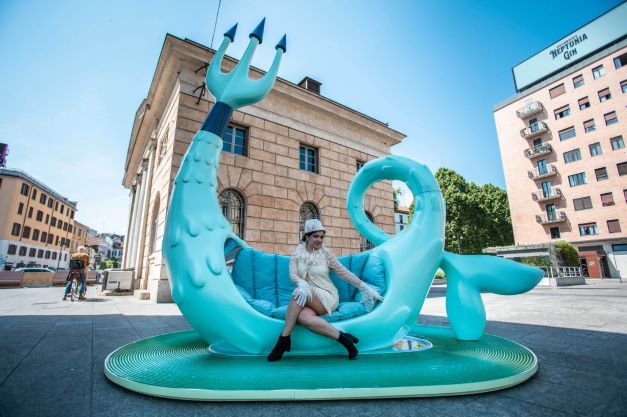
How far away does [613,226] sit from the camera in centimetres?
2556

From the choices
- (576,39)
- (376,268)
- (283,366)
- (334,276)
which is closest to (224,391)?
(283,366)

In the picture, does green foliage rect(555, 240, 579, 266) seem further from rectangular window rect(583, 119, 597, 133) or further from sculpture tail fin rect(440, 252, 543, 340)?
sculpture tail fin rect(440, 252, 543, 340)

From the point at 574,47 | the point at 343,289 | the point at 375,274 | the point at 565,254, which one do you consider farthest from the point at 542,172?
the point at 343,289

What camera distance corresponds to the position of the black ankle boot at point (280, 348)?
9.13 ft

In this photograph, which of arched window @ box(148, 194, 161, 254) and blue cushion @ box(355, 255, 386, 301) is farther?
arched window @ box(148, 194, 161, 254)

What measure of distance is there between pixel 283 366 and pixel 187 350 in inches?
51.7

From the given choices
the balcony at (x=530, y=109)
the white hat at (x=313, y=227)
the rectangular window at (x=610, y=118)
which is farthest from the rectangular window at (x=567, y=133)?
the white hat at (x=313, y=227)

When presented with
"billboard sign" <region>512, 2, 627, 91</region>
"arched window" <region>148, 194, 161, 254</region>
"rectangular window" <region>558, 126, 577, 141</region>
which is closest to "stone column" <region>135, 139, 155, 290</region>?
"arched window" <region>148, 194, 161, 254</region>

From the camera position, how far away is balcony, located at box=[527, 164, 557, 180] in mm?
29625

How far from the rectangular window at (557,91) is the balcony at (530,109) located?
134cm

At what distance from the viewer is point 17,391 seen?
217 cm

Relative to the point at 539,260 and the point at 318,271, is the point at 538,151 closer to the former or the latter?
the point at 539,260

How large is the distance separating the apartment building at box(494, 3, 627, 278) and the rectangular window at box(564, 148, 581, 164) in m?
0.08

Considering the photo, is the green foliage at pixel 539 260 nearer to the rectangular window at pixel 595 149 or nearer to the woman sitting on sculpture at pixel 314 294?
the rectangular window at pixel 595 149
